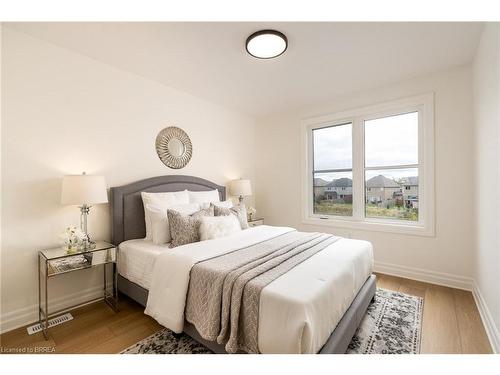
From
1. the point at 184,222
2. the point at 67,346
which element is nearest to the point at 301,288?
the point at 184,222

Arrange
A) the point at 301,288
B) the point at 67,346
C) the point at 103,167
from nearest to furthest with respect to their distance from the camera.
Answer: the point at 301,288 → the point at 67,346 → the point at 103,167

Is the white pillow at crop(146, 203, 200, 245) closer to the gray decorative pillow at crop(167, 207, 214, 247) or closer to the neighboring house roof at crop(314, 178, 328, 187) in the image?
the gray decorative pillow at crop(167, 207, 214, 247)

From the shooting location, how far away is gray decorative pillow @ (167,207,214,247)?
233 cm

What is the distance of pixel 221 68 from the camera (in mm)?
2689

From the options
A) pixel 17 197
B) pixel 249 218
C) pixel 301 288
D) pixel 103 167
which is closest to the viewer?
Result: pixel 301 288

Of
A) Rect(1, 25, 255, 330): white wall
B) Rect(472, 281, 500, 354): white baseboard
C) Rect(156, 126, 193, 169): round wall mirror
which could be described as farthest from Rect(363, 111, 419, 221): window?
Rect(1, 25, 255, 330): white wall

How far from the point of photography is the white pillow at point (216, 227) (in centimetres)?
242

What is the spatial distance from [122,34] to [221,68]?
39.5 inches

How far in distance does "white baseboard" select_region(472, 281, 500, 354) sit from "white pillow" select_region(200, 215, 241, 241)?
225 centimetres

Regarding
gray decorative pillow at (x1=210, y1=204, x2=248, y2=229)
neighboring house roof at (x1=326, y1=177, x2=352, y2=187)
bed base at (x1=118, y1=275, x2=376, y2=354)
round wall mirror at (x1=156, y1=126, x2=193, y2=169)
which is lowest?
bed base at (x1=118, y1=275, x2=376, y2=354)

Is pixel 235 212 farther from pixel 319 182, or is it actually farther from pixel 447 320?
pixel 447 320

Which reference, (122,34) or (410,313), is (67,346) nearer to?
(122,34)

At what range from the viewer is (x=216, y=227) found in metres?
2.48

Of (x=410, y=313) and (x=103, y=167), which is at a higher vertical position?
(x=103, y=167)
